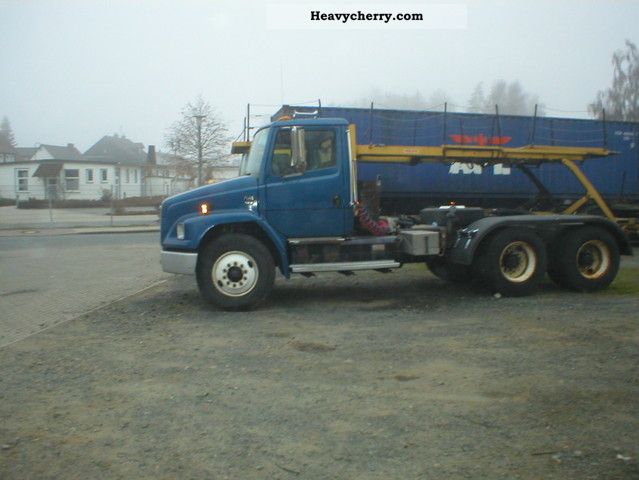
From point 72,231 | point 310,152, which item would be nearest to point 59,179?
point 72,231

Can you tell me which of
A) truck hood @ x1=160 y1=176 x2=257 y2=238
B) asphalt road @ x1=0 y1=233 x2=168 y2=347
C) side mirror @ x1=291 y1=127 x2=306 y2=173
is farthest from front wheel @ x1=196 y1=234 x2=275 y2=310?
asphalt road @ x1=0 y1=233 x2=168 y2=347

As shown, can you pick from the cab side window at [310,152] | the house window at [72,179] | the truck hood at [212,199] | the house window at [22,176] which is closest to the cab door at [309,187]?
the cab side window at [310,152]

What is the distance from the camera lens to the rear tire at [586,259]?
31.9 ft

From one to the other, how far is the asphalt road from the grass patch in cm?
801

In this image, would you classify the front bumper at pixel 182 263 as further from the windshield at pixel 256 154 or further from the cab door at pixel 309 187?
the windshield at pixel 256 154

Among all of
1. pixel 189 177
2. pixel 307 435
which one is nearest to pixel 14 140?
pixel 189 177

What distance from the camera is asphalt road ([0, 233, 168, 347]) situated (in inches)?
353

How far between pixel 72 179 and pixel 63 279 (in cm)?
3744

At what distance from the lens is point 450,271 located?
35.8 ft

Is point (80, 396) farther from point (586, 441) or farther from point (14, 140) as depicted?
point (14, 140)

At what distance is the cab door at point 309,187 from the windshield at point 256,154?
0.20 meters

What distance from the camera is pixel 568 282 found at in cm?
977

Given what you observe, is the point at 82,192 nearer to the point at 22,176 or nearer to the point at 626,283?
the point at 22,176

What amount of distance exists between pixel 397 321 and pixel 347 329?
76 centimetres
